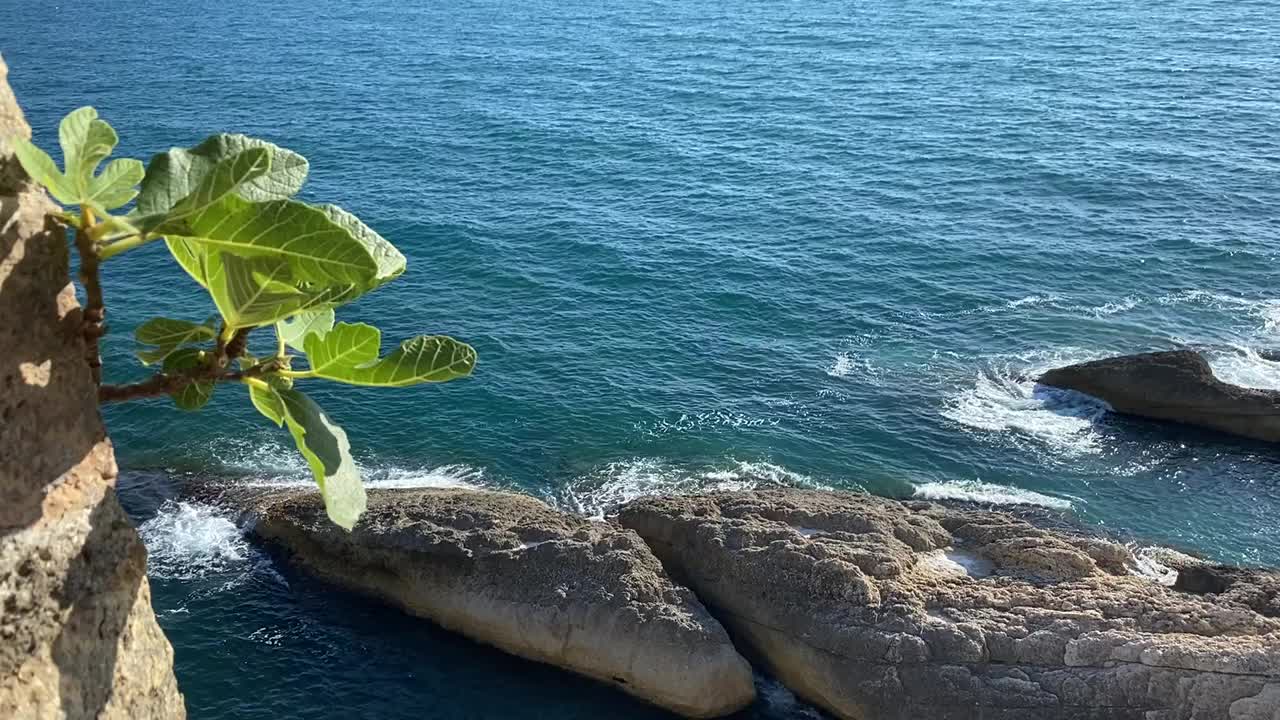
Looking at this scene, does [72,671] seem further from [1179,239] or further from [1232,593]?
[1179,239]

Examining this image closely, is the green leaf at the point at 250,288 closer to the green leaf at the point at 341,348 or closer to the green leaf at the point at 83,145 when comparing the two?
the green leaf at the point at 341,348

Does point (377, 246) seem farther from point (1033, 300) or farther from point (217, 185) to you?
point (1033, 300)

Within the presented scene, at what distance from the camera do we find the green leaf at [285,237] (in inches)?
230

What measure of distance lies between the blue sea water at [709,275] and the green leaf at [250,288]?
62.6 feet

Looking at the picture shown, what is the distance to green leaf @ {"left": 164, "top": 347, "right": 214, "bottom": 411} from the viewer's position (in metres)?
7.00

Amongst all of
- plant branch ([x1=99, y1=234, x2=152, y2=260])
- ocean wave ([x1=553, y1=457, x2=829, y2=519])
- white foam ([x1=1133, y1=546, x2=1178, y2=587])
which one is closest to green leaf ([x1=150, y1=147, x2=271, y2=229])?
plant branch ([x1=99, y1=234, x2=152, y2=260])

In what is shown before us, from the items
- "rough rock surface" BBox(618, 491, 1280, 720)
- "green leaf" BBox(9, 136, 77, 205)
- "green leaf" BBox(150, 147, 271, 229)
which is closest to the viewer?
"green leaf" BBox(9, 136, 77, 205)

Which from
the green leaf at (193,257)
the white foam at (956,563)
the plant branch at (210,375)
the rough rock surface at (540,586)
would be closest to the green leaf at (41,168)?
the green leaf at (193,257)

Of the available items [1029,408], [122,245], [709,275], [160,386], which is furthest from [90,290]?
[709,275]

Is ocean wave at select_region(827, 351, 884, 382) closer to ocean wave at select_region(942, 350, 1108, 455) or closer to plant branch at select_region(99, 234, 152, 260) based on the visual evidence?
ocean wave at select_region(942, 350, 1108, 455)

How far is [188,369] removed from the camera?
709 cm

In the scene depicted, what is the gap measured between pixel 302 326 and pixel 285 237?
4.05ft

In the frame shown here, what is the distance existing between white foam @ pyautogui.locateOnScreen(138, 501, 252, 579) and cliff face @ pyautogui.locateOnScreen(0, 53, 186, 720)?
22.5 meters

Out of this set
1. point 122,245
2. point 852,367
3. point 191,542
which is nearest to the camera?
point 122,245
